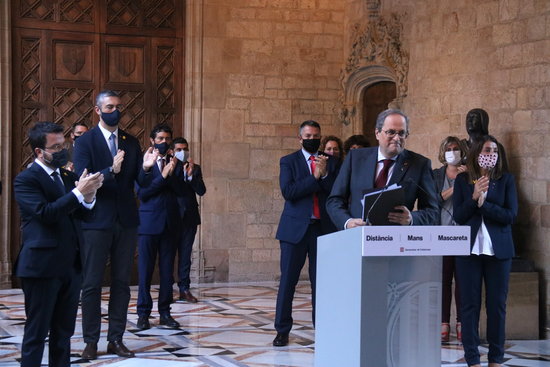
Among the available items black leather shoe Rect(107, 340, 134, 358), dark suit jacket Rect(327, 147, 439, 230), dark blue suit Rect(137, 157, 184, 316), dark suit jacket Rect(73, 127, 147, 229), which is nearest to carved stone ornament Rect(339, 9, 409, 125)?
dark blue suit Rect(137, 157, 184, 316)

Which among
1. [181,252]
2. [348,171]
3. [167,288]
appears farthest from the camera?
[181,252]

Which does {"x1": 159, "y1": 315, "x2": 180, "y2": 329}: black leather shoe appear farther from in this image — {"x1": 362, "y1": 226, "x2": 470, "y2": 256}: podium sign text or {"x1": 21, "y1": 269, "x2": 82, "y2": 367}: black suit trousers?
{"x1": 362, "y1": 226, "x2": 470, "y2": 256}: podium sign text

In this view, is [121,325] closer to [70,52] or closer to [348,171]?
[348,171]

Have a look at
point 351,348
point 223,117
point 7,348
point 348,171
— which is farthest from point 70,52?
point 351,348

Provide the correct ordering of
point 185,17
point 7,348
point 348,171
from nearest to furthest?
1. point 348,171
2. point 7,348
3. point 185,17

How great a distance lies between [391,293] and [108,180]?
297 cm

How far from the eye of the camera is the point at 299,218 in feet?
21.7

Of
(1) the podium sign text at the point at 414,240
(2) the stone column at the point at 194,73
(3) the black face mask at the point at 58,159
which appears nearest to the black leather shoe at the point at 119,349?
(3) the black face mask at the point at 58,159

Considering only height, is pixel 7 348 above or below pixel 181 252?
below

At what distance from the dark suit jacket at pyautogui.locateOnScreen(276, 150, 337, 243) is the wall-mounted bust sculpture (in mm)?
1616

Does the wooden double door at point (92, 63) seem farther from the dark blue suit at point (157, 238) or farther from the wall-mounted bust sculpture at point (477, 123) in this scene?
the wall-mounted bust sculpture at point (477, 123)

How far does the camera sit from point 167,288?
24.4 ft

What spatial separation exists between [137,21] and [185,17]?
23.8 inches

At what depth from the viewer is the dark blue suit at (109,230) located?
19.5 feet
